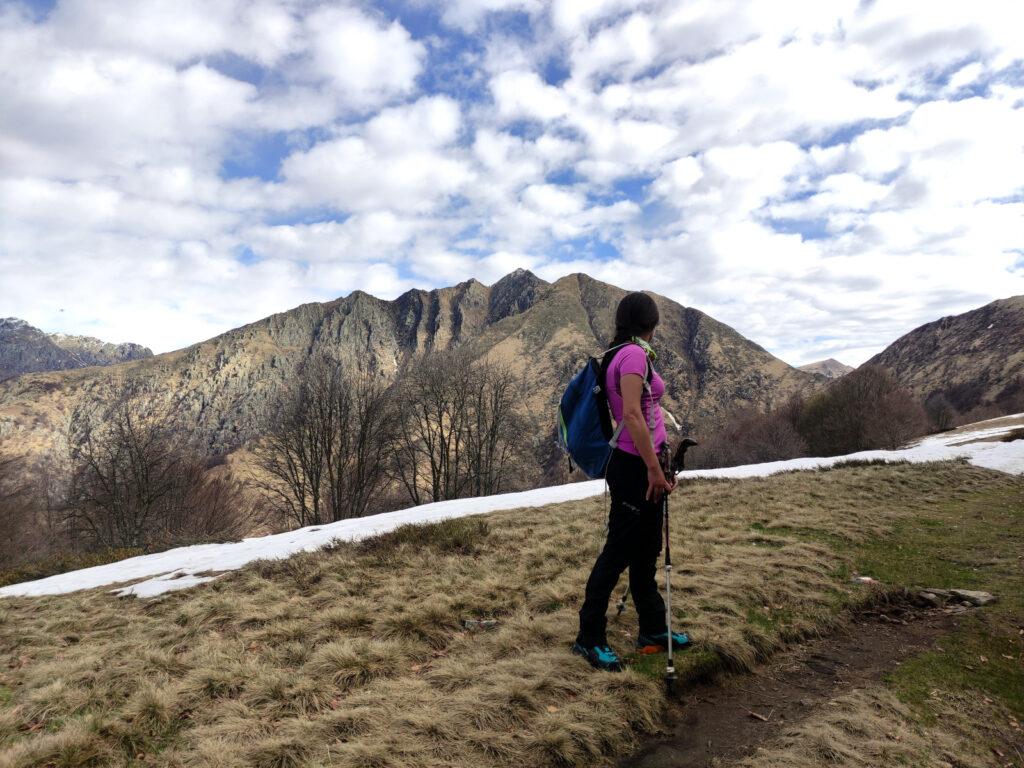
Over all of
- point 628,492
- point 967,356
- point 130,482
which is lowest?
point 130,482

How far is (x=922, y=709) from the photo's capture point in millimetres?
3574

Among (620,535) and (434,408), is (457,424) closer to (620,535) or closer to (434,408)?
(434,408)

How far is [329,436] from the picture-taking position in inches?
1453

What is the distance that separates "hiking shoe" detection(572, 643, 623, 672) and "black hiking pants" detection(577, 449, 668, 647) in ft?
0.15

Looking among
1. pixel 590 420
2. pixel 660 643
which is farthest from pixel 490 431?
pixel 590 420

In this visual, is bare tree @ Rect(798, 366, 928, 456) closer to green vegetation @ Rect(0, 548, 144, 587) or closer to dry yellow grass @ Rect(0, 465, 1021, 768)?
dry yellow grass @ Rect(0, 465, 1021, 768)

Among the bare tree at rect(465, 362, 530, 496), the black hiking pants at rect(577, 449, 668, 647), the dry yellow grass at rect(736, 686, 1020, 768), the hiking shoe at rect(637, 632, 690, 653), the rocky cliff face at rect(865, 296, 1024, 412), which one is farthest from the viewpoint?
the rocky cliff face at rect(865, 296, 1024, 412)

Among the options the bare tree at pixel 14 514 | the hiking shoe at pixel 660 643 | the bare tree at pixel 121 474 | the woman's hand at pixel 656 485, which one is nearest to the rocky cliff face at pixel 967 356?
the bare tree at pixel 121 474

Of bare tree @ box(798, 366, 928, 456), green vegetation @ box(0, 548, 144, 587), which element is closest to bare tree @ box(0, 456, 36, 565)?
green vegetation @ box(0, 548, 144, 587)

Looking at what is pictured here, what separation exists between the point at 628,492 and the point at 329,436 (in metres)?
36.4

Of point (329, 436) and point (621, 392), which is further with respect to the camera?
point (329, 436)

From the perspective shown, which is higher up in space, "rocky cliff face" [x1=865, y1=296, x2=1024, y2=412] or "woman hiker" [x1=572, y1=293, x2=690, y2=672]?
"rocky cliff face" [x1=865, y1=296, x2=1024, y2=412]

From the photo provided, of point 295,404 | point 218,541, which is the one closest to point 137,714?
point 218,541

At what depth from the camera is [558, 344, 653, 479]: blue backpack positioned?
13.7 feet
